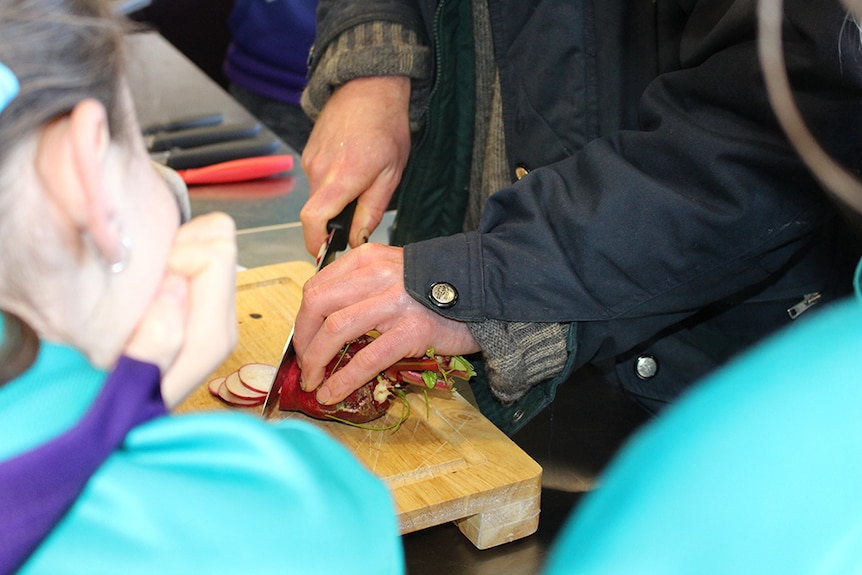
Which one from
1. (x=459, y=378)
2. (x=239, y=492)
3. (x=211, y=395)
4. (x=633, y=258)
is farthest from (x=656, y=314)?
(x=239, y=492)

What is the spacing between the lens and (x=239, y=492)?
759 millimetres

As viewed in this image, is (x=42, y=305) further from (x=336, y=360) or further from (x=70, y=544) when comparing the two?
(x=336, y=360)

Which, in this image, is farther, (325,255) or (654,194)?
(325,255)

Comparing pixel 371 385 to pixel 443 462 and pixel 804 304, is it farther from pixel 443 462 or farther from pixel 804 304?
pixel 804 304

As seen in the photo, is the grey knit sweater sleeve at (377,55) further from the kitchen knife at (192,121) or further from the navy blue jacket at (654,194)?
the kitchen knife at (192,121)

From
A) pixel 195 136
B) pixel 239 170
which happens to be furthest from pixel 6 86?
pixel 195 136

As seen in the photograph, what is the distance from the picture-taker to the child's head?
0.71 meters

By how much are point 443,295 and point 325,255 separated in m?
0.35

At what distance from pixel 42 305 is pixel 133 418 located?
12 centimetres

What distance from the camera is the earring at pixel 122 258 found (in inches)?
30.7

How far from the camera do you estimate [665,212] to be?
1.44 meters

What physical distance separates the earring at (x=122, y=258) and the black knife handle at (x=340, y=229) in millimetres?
1044

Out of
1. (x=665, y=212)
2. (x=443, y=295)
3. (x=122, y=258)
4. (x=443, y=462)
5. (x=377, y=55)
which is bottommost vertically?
(x=443, y=462)

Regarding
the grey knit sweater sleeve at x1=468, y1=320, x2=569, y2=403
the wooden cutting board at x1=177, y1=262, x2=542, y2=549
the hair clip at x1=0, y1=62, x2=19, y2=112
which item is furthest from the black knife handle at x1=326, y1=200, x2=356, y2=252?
the hair clip at x1=0, y1=62, x2=19, y2=112
